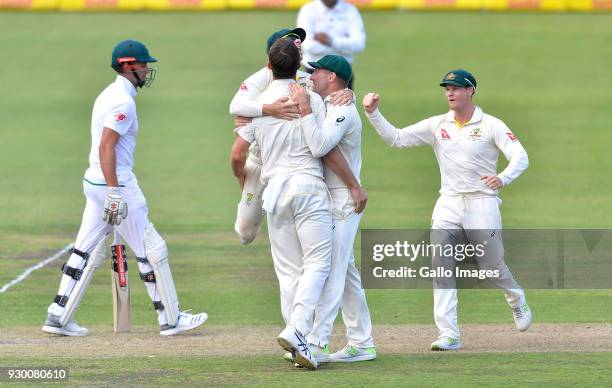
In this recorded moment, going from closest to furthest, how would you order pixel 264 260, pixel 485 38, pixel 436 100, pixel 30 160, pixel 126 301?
1. pixel 126 301
2. pixel 264 260
3. pixel 30 160
4. pixel 436 100
5. pixel 485 38

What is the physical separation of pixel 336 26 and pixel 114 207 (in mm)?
8681

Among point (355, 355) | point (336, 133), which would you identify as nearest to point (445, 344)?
point (355, 355)

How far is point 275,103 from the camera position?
377 inches

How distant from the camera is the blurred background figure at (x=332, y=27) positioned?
61.4ft

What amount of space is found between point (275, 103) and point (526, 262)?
5453 millimetres

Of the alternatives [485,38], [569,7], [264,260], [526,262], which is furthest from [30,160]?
[569,7]

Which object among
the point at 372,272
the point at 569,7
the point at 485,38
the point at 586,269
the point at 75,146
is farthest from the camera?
the point at 569,7

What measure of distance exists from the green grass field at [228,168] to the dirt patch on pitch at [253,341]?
3.5 inches

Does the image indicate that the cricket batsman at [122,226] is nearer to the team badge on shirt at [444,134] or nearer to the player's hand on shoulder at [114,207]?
the player's hand on shoulder at [114,207]

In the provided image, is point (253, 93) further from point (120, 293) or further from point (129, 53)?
point (120, 293)

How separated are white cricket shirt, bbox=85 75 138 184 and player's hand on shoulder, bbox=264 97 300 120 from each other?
1.81 metres

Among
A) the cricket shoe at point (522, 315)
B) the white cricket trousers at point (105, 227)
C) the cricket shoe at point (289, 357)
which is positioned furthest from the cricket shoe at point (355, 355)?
the white cricket trousers at point (105, 227)

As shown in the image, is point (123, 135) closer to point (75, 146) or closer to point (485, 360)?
point (485, 360)

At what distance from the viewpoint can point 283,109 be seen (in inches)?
376
